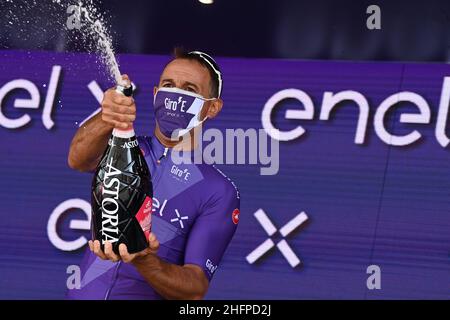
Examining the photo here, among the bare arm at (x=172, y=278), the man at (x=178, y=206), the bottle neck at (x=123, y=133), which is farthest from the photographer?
the man at (x=178, y=206)

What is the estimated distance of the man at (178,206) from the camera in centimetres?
296

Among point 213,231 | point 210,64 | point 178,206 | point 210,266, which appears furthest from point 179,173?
point 210,64

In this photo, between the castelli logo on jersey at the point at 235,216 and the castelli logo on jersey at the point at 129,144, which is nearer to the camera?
the castelli logo on jersey at the point at 129,144

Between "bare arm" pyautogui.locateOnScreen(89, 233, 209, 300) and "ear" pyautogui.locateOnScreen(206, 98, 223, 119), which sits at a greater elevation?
"ear" pyautogui.locateOnScreen(206, 98, 223, 119)

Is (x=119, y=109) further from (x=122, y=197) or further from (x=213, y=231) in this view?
(x=213, y=231)

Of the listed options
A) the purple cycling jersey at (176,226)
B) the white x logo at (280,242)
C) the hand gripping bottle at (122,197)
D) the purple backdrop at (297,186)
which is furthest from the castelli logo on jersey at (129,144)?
the white x logo at (280,242)

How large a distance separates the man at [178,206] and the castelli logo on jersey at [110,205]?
0.37 meters

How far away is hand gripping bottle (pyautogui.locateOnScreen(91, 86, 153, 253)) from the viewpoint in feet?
8.03

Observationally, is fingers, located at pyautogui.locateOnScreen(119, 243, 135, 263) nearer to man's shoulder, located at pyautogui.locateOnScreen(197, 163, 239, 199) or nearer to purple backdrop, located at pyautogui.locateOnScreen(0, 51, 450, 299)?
man's shoulder, located at pyautogui.locateOnScreen(197, 163, 239, 199)

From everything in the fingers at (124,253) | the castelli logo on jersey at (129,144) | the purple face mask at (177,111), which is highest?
the purple face mask at (177,111)

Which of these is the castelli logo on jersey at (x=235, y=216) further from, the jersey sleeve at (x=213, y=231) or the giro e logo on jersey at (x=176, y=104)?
the giro e logo on jersey at (x=176, y=104)

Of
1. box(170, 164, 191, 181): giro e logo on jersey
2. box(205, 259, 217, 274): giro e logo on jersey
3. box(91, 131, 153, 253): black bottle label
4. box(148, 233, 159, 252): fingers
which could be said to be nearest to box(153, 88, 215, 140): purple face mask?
box(170, 164, 191, 181): giro e logo on jersey

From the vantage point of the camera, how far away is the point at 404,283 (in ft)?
10.7
